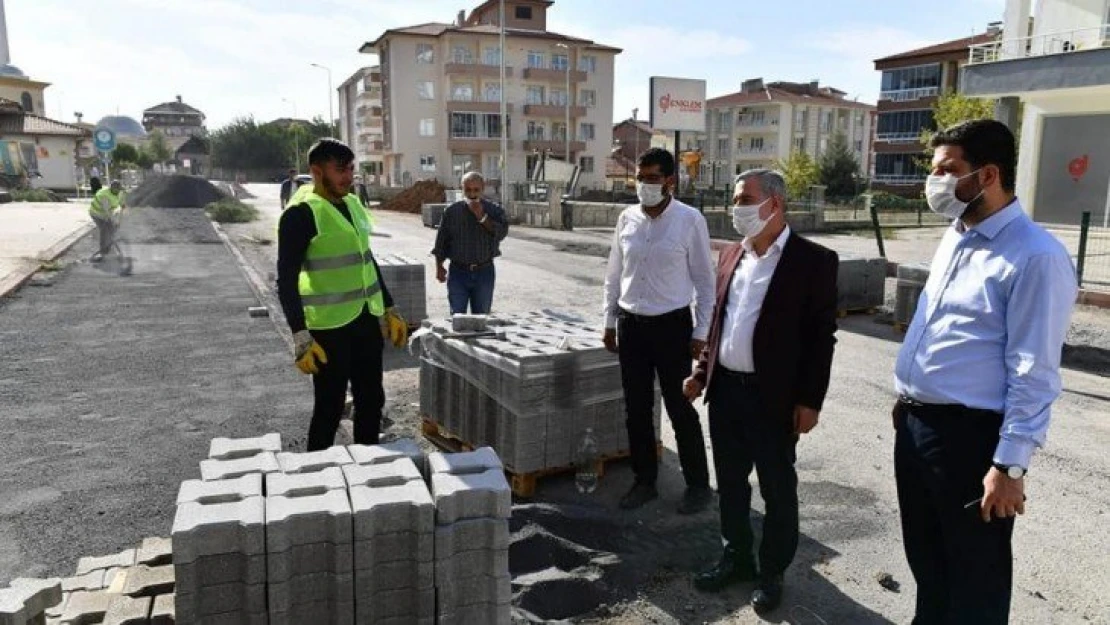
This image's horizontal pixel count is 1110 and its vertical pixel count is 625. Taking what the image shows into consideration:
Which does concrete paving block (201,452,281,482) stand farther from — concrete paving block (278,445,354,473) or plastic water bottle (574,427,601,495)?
plastic water bottle (574,427,601,495)

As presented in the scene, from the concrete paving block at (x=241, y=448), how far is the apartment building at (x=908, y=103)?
58.6 m

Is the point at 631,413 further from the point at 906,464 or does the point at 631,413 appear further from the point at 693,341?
the point at 906,464

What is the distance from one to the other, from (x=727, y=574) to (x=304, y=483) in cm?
203

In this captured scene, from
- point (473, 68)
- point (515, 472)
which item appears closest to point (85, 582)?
point (515, 472)

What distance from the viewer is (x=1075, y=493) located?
487 centimetres

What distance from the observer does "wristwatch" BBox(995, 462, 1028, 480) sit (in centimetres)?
235

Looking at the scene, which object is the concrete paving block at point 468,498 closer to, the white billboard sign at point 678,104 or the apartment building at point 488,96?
the white billboard sign at point 678,104

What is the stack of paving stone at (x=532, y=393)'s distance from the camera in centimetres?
459

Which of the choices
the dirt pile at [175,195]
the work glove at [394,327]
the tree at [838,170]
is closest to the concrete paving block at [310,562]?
the work glove at [394,327]

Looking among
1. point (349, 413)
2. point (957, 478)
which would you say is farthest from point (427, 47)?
point (957, 478)

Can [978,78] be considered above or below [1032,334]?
above

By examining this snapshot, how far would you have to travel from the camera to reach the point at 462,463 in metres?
3.18

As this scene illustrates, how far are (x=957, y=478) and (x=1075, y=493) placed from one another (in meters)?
3.04

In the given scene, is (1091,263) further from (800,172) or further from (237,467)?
(800,172)
